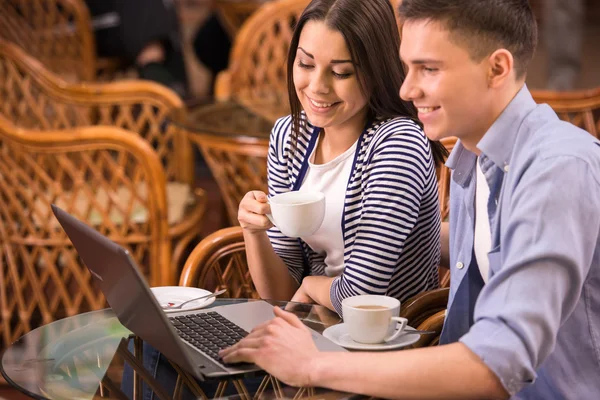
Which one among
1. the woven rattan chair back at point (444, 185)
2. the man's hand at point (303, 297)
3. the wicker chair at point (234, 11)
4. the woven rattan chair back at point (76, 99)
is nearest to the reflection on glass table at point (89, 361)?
the man's hand at point (303, 297)

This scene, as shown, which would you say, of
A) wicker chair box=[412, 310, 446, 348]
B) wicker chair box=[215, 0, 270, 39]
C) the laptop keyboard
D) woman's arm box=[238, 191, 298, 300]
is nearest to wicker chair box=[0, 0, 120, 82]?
wicker chair box=[215, 0, 270, 39]

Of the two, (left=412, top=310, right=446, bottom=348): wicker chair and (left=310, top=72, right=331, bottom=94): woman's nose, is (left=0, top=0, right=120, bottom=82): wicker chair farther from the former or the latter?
(left=412, top=310, right=446, bottom=348): wicker chair

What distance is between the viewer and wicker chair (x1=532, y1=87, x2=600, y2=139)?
111 inches

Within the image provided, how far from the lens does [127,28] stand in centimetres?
459

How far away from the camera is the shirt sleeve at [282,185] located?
5.93 feet

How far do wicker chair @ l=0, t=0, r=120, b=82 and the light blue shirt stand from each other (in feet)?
11.2

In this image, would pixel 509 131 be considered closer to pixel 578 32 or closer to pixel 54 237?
pixel 54 237

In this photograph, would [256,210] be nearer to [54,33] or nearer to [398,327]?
[398,327]

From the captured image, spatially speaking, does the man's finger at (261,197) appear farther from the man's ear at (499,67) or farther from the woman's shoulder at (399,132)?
the man's ear at (499,67)

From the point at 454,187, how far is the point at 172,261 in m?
1.47

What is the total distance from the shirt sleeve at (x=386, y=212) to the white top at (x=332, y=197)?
7 centimetres

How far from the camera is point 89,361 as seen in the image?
4.57 feet

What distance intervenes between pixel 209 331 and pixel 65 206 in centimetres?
146

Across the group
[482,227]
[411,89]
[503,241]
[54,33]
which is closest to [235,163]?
[482,227]
